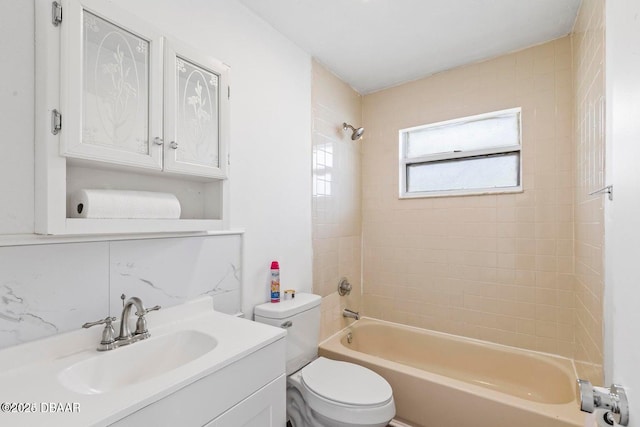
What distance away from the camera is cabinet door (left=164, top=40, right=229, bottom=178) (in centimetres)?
116

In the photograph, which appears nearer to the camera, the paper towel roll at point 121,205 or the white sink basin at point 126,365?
the white sink basin at point 126,365

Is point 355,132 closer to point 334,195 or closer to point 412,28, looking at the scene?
point 334,195

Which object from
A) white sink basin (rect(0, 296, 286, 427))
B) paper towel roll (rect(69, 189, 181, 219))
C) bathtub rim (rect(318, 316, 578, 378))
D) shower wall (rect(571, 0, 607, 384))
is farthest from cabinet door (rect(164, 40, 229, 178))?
shower wall (rect(571, 0, 607, 384))

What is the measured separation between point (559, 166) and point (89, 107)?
257 cm

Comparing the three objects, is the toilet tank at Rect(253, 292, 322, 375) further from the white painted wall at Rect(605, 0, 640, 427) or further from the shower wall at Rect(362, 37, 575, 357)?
the white painted wall at Rect(605, 0, 640, 427)

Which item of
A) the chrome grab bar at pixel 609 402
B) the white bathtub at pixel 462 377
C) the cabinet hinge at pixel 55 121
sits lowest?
the white bathtub at pixel 462 377

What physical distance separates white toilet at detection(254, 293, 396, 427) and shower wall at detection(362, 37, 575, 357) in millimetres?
998

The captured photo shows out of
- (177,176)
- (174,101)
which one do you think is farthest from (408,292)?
(174,101)

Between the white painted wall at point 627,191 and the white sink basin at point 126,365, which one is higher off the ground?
the white painted wall at point 627,191

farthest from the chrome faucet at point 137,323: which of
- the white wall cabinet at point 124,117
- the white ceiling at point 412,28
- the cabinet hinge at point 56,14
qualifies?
the white ceiling at point 412,28

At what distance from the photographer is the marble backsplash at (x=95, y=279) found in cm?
92

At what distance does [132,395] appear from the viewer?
77 cm

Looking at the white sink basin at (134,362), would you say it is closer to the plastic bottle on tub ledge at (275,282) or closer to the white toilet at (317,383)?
the white toilet at (317,383)

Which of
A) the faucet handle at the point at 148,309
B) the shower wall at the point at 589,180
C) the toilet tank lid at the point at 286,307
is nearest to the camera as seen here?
the faucet handle at the point at 148,309
